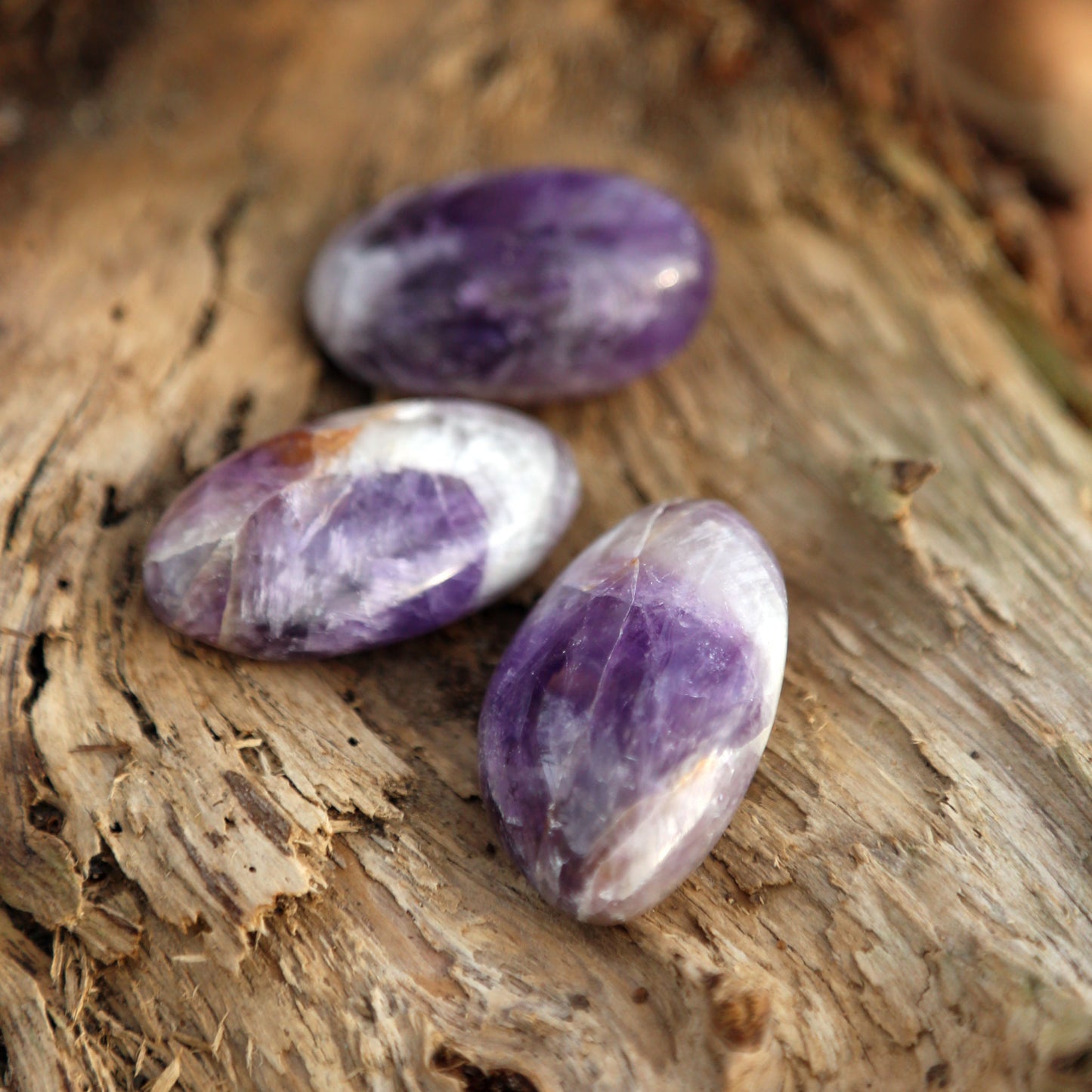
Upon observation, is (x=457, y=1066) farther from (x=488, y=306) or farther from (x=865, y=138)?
(x=865, y=138)

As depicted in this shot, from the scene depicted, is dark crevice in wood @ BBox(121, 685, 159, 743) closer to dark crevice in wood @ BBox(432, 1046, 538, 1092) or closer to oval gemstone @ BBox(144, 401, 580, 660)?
oval gemstone @ BBox(144, 401, 580, 660)

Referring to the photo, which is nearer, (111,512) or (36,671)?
(36,671)

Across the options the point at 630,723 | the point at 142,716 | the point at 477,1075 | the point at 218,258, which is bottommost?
the point at 477,1075

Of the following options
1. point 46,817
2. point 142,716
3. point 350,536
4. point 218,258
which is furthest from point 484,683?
point 218,258

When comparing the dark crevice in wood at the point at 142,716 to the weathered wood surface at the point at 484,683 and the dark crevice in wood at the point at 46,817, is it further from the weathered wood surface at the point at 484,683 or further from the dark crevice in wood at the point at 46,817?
the dark crevice in wood at the point at 46,817

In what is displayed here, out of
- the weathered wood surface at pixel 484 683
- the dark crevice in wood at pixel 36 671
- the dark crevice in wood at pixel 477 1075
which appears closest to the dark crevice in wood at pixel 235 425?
the weathered wood surface at pixel 484 683

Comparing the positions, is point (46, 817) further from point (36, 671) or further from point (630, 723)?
point (630, 723)

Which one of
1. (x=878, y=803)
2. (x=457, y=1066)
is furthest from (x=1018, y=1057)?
(x=457, y=1066)
